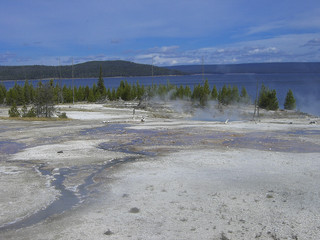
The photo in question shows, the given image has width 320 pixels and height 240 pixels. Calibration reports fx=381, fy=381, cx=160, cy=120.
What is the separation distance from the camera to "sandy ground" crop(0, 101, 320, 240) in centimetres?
855

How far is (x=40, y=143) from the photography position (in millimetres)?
21484

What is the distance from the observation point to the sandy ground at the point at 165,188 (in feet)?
28.0

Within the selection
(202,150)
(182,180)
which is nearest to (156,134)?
(202,150)

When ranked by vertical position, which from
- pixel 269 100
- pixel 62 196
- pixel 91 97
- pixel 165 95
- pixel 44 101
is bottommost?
pixel 62 196

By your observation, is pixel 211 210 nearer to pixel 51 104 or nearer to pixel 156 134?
pixel 156 134

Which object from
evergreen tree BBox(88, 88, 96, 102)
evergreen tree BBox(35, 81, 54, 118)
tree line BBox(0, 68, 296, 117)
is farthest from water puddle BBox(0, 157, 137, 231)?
evergreen tree BBox(88, 88, 96, 102)

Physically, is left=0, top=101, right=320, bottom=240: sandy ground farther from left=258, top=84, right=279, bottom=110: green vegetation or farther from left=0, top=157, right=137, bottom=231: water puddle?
left=258, top=84, right=279, bottom=110: green vegetation

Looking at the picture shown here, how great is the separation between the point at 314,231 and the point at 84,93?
314ft

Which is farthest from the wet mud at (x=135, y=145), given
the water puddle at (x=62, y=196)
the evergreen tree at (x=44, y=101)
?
the evergreen tree at (x=44, y=101)

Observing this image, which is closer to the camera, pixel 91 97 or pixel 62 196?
pixel 62 196

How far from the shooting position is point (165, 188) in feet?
38.5

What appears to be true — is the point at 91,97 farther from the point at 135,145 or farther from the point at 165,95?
the point at 135,145

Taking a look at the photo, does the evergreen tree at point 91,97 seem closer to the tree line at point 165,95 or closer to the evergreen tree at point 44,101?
the tree line at point 165,95

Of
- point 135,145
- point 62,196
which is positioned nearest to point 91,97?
point 135,145
